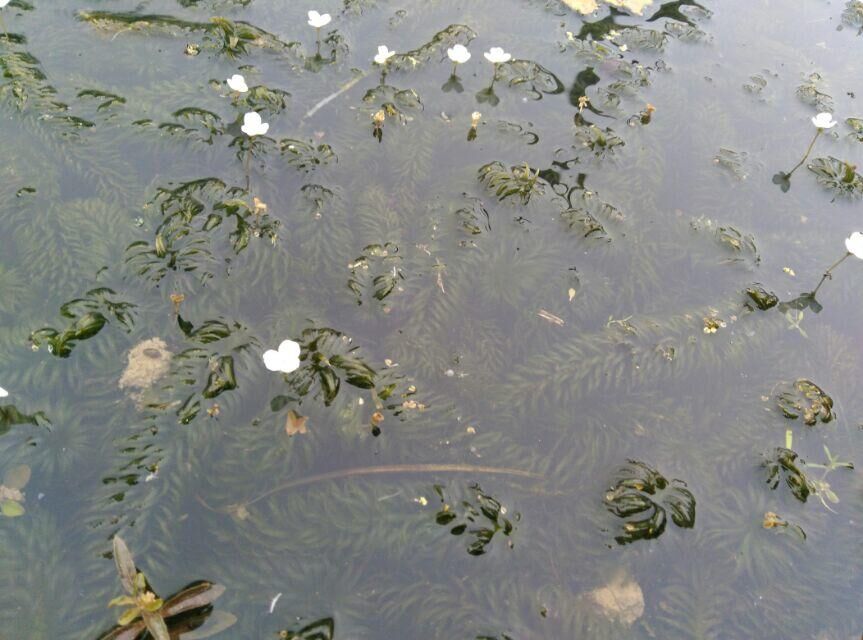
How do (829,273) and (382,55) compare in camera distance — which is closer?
(829,273)

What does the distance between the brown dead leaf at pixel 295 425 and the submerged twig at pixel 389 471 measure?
21cm

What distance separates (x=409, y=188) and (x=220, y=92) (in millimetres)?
1435

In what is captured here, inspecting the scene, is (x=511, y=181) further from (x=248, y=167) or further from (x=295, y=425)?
(x=295, y=425)

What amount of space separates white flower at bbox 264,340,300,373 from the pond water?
0.22 m

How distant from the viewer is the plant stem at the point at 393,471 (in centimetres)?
273

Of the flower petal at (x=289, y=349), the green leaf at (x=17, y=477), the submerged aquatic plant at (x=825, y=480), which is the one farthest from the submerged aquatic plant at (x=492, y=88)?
the green leaf at (x=17, y=477)

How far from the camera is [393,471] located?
111 inches

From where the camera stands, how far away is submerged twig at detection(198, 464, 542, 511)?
271 cm

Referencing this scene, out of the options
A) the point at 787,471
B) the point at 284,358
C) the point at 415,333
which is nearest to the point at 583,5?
the point at 415,333

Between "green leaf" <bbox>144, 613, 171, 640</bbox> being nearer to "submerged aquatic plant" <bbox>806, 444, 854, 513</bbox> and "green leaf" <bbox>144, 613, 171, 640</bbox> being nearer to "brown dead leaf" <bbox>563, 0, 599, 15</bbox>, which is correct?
"submerged aquatic plant" <bbox>806, 444, 854, 513</bbox>

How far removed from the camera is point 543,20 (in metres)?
5.07

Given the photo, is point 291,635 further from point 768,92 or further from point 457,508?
point 768,92

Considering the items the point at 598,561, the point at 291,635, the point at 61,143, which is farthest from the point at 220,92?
the point at 598,561

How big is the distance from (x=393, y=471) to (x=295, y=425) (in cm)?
48
